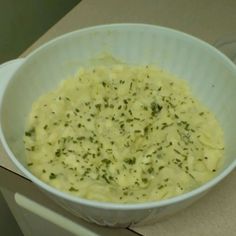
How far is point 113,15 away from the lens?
85 centimetres

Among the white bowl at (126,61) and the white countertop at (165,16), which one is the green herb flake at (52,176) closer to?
the white bowl at (126,61)

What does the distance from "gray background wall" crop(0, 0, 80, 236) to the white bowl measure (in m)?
0.49

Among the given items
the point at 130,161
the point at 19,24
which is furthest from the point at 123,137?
the point at 19,24

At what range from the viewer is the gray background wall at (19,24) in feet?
3.54

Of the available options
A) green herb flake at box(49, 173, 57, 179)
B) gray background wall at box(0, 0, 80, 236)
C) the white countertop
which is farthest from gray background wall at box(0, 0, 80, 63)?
green herb flake at box(49, 173, 57, 179)

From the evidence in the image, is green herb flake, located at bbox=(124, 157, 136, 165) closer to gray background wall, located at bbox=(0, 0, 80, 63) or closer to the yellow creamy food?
the yellow creamy food

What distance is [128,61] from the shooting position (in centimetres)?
69

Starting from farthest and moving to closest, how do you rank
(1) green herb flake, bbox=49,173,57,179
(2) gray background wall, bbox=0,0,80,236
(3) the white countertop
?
1. (2) gray background wall, bbox=0,0,80,236
2. (3) the white countertop
3. (1) green herb flake, bbox=49,173,57,179

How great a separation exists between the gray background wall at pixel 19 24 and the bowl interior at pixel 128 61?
19.2 inches

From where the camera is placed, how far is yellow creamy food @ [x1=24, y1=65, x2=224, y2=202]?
52cm

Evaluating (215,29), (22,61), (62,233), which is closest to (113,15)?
(215,29)

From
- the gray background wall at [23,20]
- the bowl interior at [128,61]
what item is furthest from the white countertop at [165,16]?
the gray background wall at [23,20]

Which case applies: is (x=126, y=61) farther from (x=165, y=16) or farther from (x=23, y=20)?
(x=23, y=20)

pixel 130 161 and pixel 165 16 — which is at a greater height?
pixel 165 16
